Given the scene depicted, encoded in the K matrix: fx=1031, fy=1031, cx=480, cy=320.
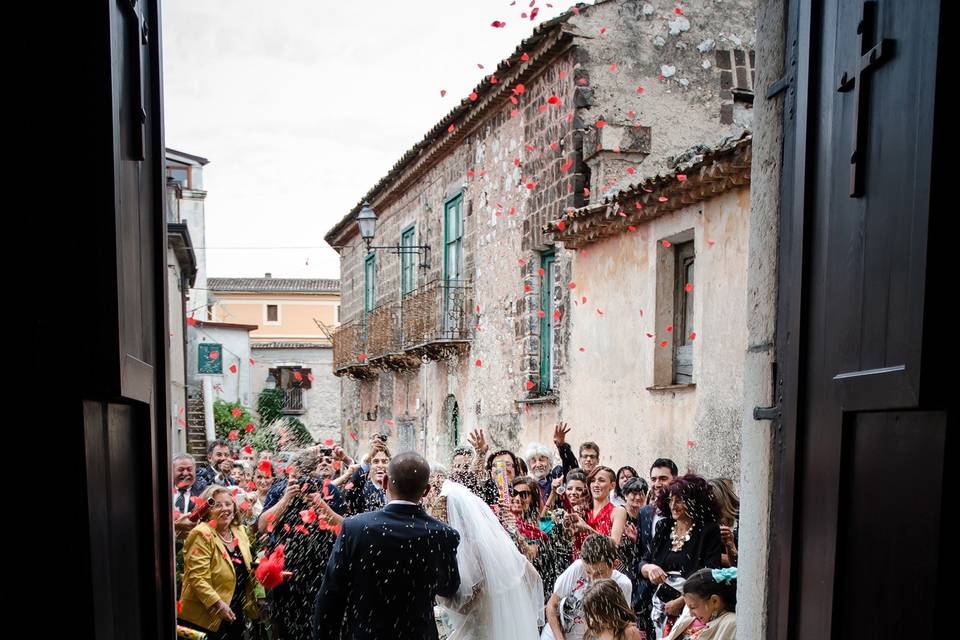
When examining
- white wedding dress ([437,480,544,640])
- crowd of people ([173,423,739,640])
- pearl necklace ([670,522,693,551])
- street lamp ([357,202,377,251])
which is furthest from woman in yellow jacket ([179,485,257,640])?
street lamp ([357,202,377,251])

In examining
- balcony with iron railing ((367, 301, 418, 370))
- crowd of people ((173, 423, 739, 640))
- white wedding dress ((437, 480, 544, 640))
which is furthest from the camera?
balcony with iron railing ((367, 301, 418, 370))

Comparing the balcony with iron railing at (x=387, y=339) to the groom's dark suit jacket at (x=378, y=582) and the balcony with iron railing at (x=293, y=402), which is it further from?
the balcony with iron railing at (x=293, y=402)

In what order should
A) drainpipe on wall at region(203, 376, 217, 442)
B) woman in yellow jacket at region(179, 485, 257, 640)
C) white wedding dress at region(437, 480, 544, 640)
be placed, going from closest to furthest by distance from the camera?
white wedding dress at region(437, 480, 544, 640), woman in yellow jacket at region(179, 485, 257, 640), drainpipe on wall at region(203, 376, 217, 442)

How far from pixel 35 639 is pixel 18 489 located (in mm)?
228

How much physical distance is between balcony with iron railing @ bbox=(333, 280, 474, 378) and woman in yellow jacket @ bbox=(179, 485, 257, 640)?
36.1 ft

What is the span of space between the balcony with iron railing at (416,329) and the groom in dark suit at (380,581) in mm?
12219

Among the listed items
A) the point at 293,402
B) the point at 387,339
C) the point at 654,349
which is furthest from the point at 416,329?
the point at 293,402

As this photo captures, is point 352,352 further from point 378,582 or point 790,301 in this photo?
point 790,301

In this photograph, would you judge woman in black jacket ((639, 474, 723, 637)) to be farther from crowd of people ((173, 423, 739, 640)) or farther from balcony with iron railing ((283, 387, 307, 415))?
balcony with iron railing ((283, 387, 307, 415))

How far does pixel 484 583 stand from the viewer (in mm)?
5816

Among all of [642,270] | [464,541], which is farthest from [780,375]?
[642,270]

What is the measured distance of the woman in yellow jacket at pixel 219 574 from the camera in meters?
5.94

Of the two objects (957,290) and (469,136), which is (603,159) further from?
(957,290)

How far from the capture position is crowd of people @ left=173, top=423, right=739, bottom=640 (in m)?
4.98
